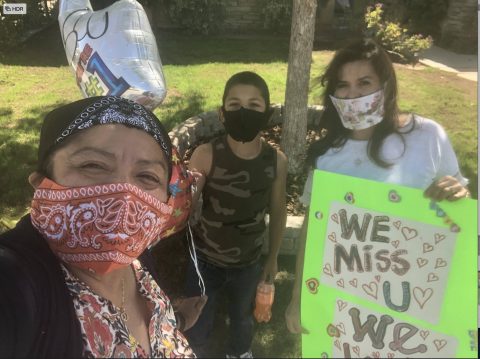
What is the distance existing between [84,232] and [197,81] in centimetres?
70

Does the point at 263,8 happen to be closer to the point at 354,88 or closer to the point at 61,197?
the point at 354,88

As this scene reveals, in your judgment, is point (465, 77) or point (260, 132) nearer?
point (465, 77)

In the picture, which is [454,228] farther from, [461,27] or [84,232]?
[84,232]

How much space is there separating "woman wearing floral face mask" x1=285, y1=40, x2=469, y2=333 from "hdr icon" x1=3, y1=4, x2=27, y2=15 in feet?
2.58

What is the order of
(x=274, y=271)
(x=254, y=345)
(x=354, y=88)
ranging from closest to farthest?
(x=354, y=88) < (x=274, y=271) < (x=254, y=345)

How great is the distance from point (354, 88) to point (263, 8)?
427 millimetres

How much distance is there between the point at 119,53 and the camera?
38.8 inches

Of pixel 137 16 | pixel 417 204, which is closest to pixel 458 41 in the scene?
pixel 417 204

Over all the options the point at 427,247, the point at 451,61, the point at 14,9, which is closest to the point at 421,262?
the point at 427,247

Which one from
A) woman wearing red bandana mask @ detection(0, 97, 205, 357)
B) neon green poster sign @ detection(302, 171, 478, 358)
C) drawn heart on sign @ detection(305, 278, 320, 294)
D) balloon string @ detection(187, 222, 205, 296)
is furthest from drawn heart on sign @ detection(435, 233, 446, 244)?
balloon string @ detection(187, 222, 205, 296)

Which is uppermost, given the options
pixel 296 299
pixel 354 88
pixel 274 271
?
pixel 354 88

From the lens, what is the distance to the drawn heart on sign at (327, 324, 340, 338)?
787 millimetres

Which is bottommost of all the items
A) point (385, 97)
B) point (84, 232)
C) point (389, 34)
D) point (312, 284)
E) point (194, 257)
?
point (194, 257)

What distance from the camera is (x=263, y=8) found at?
1089mm
